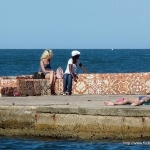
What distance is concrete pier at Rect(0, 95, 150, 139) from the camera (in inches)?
670

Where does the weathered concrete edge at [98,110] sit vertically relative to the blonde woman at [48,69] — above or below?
below

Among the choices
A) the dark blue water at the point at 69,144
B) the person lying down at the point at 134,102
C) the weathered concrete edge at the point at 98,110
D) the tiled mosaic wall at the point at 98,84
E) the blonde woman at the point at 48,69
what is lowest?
the dark blue water at the point at 69,144

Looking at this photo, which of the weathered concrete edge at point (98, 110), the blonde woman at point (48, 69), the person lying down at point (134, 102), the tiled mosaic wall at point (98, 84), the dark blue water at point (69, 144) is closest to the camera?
the dark blue water at point (69, 144)

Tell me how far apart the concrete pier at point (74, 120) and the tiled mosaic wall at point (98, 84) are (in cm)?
280

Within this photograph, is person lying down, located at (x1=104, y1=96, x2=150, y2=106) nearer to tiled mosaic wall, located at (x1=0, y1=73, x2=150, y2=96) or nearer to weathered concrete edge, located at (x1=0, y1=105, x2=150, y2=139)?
weathered concrete edge, located at (x1=0, y1=105, x2=150, y2=139)

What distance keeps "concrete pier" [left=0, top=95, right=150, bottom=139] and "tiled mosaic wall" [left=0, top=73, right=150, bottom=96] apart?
2799 millimetres

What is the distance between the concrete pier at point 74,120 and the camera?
17016 millimetres

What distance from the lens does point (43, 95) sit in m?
21.2

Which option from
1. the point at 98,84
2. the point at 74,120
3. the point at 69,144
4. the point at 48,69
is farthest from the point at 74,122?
the point at 48,69

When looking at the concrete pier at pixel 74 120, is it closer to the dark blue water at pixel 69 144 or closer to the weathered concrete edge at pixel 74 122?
the weathered concrete edge at pixel 74 122

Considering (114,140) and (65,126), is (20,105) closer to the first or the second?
(65,126)

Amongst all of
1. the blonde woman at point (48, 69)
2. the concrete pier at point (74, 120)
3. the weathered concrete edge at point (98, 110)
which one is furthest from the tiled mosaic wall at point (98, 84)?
the weathered concrete edge at point (98, 110)

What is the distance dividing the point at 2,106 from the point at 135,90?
193 inches

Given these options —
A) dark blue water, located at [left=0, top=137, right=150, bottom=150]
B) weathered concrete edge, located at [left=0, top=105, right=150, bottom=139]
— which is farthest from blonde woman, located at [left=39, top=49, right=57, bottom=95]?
dark blue water, located at [left=0, top=137, right=150, bottom=150]
